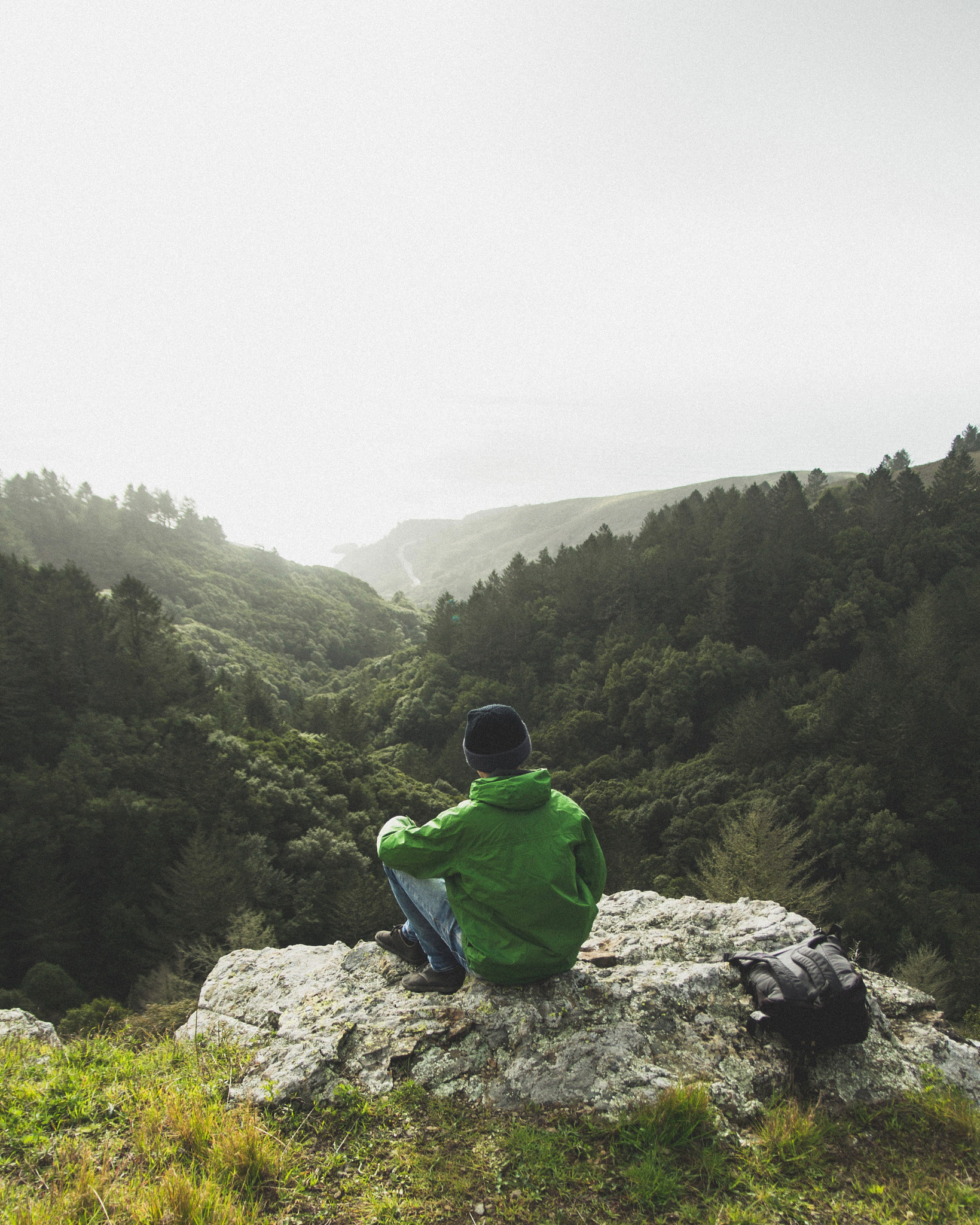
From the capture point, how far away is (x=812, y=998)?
376 cm

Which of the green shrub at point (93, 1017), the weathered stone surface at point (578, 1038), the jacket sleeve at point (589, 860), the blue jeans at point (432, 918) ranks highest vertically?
the jacket sleeve at point (589, 860)

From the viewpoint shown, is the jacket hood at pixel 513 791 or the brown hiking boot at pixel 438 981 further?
the brown hiking boot at pixel 438 981

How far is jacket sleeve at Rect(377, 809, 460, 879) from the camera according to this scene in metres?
3.82

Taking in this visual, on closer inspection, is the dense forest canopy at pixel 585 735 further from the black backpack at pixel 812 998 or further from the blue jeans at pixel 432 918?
the black backpack at pixel 812 998

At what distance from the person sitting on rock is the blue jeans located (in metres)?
0.15

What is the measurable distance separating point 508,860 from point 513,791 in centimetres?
45

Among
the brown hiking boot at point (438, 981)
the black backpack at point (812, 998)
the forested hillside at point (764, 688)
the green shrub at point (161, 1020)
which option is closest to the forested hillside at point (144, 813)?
the green shrub at point (161, 1020)

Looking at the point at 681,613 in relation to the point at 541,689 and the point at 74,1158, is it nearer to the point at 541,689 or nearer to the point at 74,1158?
the point at 541,689

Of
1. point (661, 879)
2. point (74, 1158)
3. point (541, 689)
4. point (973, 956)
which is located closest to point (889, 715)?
point (973, 956)

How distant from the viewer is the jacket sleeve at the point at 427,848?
382cm

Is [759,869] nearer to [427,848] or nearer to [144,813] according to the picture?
[427,848]

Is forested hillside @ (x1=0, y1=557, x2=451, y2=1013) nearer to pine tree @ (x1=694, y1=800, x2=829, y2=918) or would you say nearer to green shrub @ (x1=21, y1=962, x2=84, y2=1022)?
green shrub @ (x1=21, y1=962, x2=84, y2=1022)

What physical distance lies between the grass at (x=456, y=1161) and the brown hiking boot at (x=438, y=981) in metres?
0.88

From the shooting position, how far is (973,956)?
23.7 m
